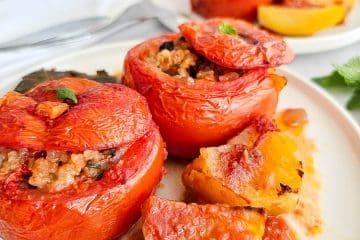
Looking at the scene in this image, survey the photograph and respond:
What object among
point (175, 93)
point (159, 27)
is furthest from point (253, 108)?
point (159, 27)

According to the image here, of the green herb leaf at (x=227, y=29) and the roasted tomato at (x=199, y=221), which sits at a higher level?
the green herb leaf at (x=227, y=29)

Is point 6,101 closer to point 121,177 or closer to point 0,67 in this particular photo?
point 121,177

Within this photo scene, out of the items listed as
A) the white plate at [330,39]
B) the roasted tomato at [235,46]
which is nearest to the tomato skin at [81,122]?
the roasted tomato at [235,46]

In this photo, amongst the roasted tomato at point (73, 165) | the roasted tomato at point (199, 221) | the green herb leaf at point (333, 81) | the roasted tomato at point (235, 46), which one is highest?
the roasted tomato at point (235, 46)

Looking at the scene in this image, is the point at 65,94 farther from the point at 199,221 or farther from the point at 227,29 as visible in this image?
the point at 227,29

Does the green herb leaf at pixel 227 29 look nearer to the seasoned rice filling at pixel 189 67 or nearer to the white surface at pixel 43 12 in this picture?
the seasoned rice filling at pixel 189 67

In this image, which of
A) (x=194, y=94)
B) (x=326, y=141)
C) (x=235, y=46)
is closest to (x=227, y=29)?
(x=235, y=46)

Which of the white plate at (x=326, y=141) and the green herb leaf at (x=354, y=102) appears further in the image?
the green herb leaf at (x=354, y=102)

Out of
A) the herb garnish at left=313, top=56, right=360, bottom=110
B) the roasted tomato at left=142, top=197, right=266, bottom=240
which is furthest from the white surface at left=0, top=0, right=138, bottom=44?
the roasted tomato at left=142, top=197, right=266, bottom=240
